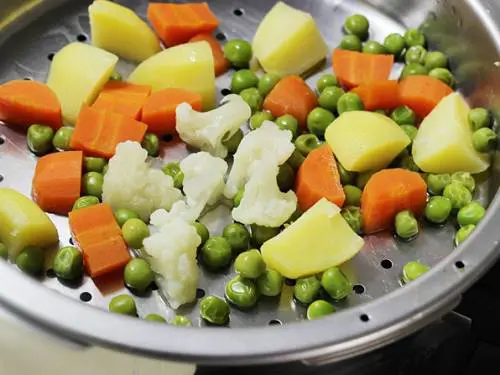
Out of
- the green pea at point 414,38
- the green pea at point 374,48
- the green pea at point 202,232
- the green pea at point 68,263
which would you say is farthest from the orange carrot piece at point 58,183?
the green pea at point 414,38

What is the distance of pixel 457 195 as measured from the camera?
1.65 metres

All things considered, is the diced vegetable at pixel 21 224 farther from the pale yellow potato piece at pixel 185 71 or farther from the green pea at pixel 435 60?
the green pea at pixel 435 60

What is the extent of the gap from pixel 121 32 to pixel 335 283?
769 millimetres

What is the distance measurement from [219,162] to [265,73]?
34 centimetres

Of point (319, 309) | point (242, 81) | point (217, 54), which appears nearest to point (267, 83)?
point (242, 81)

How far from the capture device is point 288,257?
151cm

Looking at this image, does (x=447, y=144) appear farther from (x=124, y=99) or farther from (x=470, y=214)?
(x=124, y=99)

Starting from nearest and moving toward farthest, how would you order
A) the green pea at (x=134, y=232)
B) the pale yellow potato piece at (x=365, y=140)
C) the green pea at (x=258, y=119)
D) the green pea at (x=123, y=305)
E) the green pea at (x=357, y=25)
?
the green pea at (x=123, y=305) < the green pea at (x=134, y=232) < the pale yellow potato piece at (x=365, y=140) < the green pea at (x=258, y=119) < the green pea at (x=357, y=25)

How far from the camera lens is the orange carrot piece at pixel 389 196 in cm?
161

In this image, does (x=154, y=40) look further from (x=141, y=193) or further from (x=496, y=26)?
(x=496, y=26)

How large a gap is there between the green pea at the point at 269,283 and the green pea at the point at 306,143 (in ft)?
1.03

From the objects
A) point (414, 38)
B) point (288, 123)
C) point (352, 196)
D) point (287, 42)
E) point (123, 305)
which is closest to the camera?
point (123, 305)

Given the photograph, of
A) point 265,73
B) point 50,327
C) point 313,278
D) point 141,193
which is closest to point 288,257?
point 313,278

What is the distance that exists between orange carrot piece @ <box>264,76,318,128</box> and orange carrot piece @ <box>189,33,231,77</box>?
6.0 inches
